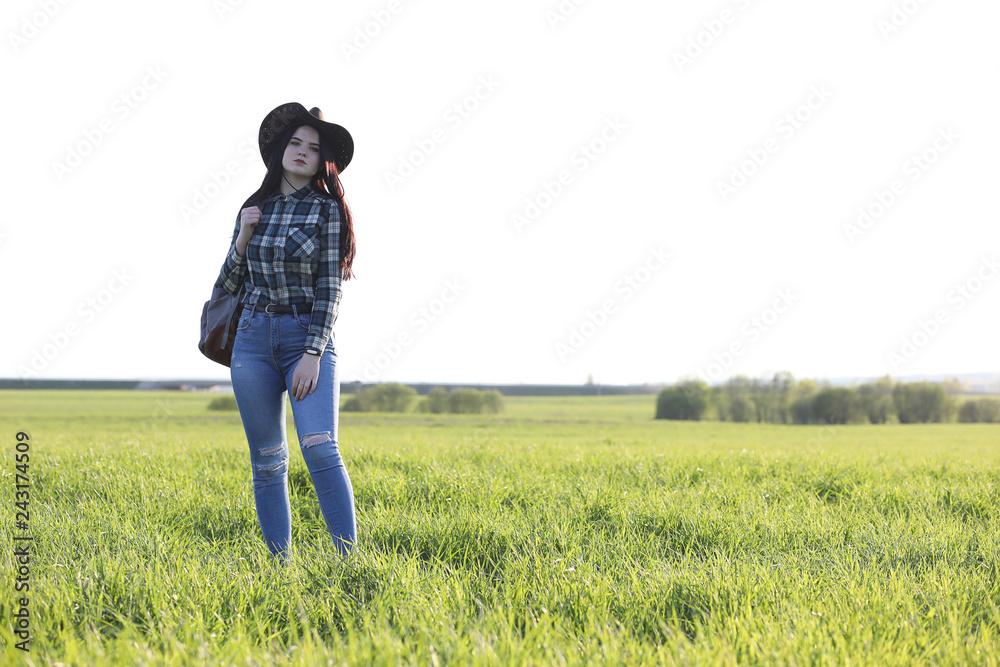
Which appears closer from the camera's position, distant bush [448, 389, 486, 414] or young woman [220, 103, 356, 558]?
young woman [220, 103, 356, 558]

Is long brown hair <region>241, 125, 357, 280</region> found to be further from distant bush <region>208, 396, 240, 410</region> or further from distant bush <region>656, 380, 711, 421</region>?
distant bush <region>656, 380, 711, 421</region>

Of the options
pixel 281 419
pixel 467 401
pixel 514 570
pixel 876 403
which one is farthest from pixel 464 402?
pixel 514 570

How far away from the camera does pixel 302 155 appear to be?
3158mm

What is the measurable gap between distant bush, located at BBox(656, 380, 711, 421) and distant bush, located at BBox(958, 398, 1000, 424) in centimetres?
1968

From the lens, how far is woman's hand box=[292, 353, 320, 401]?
2844mm

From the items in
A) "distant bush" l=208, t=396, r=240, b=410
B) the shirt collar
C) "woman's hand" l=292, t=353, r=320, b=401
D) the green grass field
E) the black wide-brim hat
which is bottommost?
"distant bush" l=208, t=396, r=240, b=410

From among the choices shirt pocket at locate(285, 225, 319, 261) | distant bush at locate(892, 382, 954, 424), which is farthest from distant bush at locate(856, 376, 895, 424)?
shirt pocket at locate(285, 225, 319, 261)

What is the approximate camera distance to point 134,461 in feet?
16.7

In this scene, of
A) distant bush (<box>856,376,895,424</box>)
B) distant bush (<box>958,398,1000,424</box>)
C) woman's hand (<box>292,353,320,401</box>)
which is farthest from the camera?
distant bush (<box>856,376,895,424</box>)

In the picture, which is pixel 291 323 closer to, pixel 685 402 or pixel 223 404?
pixel 685 402

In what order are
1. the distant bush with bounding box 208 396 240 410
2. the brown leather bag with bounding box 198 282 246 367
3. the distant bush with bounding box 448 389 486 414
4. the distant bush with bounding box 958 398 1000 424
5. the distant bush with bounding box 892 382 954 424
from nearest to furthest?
the brown leather bag with bounding box 198 282 246 367, the distant bush with bounding box 958 398 1000 424, the distant bush with bounding box 892 382 954 424, the distant bush with bounding box 208 396 240 410, the distant bush with bounding box 448 389 486 414

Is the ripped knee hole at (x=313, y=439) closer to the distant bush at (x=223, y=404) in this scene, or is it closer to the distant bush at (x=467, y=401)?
the distant bush at (x=467, y=401)

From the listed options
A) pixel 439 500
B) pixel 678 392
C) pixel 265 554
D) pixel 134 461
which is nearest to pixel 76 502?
pixel 134 461

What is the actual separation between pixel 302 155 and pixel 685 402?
48191mm
